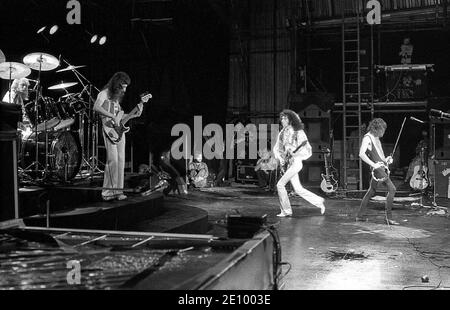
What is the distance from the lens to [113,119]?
24.1 feet

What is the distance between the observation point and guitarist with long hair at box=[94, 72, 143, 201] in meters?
7.33

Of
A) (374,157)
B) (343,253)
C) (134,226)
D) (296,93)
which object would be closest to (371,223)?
(374,157)

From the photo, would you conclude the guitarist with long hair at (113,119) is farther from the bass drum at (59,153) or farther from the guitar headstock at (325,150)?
the guitar headstock at (325,150)

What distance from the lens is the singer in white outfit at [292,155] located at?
9789 mm

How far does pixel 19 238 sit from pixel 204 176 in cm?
1161

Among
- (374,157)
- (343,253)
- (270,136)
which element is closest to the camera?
(343,253)

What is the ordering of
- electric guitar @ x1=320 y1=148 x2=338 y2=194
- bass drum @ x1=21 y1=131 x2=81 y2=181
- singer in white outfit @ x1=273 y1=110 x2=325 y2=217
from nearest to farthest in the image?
bass drum @ x1=21 y1=131 x2=81 y2=181 < singer in white outfit @ x1=273 y1=110 x2=325 y2=217 < electric guitar @ x1=320 y1=148 x2=338 y2=194

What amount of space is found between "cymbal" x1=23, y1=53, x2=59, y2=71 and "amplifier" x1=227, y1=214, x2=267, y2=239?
6.53m

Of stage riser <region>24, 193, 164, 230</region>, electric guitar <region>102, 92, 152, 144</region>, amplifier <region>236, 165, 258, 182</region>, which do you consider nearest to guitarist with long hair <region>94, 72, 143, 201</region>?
electric guitar <region>102, 92, 152, 144</region>

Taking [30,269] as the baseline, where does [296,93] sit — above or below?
above

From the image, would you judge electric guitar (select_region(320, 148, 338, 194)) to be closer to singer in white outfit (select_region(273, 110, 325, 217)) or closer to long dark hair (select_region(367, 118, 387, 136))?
singer in white outfit (select_region(273, 110, 325, 217))

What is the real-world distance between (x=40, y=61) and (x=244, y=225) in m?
6.68
